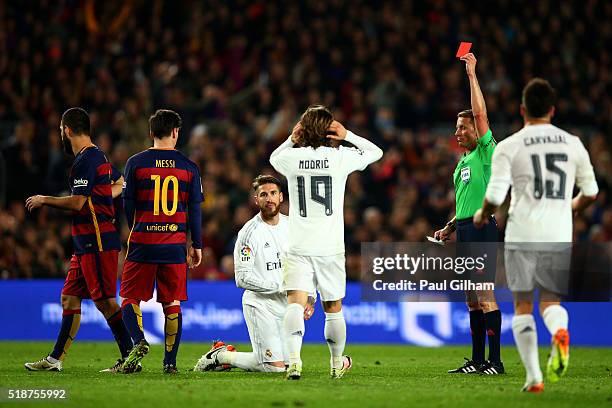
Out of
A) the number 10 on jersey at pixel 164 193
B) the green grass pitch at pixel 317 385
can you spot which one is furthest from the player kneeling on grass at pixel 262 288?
the number 10 on jersey at pixel 164 193

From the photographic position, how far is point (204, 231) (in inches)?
677

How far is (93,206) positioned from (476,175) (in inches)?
150

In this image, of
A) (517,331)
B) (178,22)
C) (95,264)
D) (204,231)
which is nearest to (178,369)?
(95,264)

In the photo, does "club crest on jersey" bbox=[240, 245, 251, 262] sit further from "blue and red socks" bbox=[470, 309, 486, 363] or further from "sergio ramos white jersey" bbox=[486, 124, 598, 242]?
"sergio ramos white jersey" bbox=[486, 124, 598, 242]

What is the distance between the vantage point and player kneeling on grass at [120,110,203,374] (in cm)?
976

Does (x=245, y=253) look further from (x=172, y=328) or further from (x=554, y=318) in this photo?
(x=554, y=318)

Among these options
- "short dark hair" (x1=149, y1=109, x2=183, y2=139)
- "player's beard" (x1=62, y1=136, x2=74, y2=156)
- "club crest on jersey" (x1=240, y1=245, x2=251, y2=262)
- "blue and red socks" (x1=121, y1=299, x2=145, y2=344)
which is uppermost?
"short dark hair" (x1=149, y1=109, x2=183, y2=139)

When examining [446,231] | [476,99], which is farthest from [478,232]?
[476,99]

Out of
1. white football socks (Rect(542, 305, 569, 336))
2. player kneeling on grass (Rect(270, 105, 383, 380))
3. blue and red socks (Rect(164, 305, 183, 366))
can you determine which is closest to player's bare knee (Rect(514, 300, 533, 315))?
white football socks (Rect(542, 305, 569, 336))

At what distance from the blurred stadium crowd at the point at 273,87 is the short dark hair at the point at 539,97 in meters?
8.83

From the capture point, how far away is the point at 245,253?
10500 mm

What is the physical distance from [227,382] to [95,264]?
1853 mm

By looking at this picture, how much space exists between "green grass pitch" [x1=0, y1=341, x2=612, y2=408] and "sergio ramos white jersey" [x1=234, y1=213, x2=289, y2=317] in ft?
2.66

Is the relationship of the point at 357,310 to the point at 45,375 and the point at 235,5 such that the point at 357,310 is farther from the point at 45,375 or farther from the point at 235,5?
the point at 235,5
